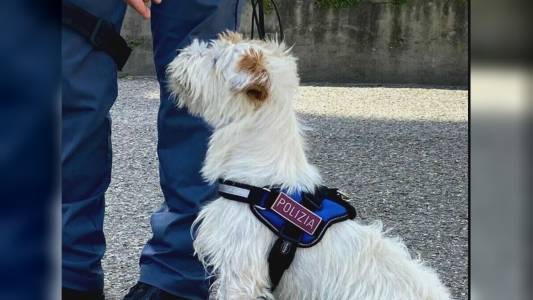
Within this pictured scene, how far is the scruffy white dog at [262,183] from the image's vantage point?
2.21 meters

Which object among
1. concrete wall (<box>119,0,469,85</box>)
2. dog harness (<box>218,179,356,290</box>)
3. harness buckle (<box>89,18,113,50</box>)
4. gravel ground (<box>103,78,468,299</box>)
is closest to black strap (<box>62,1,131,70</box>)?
harness buckle (<box>89,18,113,50</box>)

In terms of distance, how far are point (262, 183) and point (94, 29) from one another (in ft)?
2.35

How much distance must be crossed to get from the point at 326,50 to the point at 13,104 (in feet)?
30.5

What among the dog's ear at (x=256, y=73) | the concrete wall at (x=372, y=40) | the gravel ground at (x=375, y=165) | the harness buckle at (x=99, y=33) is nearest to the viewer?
the dog's ear at (x=256, y=73)

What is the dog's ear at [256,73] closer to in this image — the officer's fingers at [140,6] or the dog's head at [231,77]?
the dog's head at [231,77]

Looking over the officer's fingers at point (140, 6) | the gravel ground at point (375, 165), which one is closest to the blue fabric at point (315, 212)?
the officer's fingers at point (140, 6)

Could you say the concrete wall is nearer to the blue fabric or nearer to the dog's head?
the dog's head

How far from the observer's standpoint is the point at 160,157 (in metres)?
2.72

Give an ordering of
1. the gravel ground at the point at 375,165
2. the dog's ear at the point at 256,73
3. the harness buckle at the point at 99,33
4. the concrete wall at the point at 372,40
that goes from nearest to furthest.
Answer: the dog's ear at the point at 256,73, the harness buckle at the point at 99,33, the gravel ground at the point at 375,165, the concrete wall at the point at 372,40

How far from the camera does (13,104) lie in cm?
77

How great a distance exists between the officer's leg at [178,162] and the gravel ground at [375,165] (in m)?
0.46

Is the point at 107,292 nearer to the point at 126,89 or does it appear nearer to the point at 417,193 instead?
the point at 417,193

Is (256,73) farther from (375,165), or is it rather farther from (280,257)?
(375,165)

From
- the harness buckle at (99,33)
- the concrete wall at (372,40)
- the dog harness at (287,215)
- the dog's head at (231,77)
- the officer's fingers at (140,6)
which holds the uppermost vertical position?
the concrete wall at (372,40)
